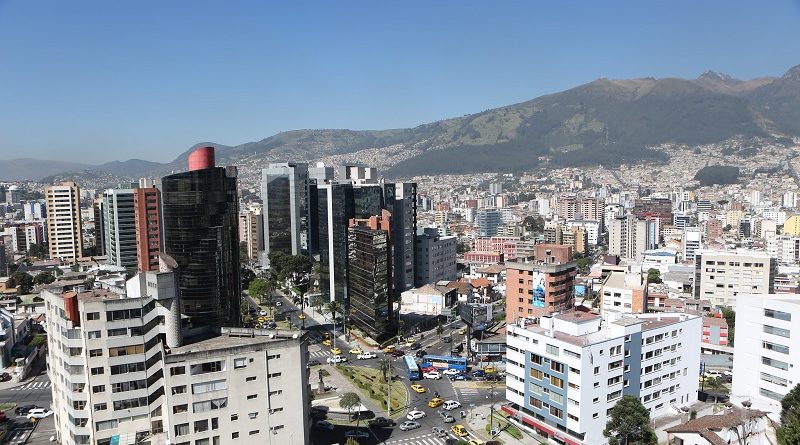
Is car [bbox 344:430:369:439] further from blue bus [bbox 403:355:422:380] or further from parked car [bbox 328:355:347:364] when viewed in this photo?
parked car [bbox 328:355:347:364]

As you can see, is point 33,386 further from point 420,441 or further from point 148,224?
point 148,224

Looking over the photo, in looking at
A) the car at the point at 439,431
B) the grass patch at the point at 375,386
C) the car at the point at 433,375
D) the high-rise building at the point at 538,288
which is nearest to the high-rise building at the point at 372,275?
the grass patch at the point at 375,386

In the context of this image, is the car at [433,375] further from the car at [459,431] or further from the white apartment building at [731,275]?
the white apartment building at [731,275]

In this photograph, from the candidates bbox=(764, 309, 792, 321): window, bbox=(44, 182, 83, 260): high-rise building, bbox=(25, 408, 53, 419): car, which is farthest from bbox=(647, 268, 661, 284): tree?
bbox=(44, 182, 83, 260): high-rise building

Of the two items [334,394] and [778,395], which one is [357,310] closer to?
[334,394]

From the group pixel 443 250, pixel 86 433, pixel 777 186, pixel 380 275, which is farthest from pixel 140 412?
pixel 777 186
